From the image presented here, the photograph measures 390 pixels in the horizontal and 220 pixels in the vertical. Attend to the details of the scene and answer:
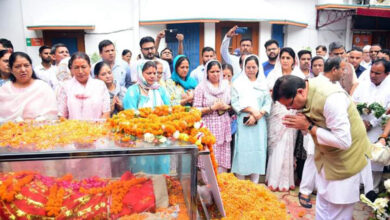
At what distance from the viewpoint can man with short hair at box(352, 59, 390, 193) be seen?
380 cm

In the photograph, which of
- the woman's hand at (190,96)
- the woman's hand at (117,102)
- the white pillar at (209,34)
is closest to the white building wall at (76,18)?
the white pillar at (209,34)

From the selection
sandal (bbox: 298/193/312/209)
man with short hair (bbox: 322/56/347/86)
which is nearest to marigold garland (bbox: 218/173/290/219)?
sandal (bbox: 298/193/312/209)

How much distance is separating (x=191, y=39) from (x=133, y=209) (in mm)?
9800

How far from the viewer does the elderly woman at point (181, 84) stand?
4355 millimetres

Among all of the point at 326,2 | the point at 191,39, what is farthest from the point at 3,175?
the point at 326,2

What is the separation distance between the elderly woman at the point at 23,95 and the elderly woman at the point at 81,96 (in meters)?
0.17

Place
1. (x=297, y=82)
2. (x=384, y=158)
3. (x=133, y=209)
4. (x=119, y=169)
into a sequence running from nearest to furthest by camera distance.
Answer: (x=133, y=209) → (x=119, y=169) → (x=297, y=82) → (x=384, y=158)

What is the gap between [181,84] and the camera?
4703mm

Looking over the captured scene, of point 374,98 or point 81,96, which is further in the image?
point 374,98

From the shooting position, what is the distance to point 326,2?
11609 millimetres

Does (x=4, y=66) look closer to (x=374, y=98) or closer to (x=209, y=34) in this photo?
(x=374, y=98)

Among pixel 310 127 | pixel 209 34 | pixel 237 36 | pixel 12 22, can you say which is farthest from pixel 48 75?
pixel 237 36

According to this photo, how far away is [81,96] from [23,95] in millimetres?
558

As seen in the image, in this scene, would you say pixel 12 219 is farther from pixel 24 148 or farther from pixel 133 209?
pixel 133 209
